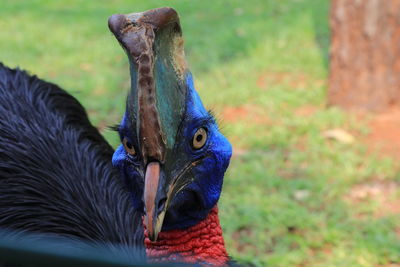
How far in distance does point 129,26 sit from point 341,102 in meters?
3.24

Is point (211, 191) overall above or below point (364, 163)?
below

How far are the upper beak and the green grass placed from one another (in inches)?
54.6

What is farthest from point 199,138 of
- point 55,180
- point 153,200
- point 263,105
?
point 263,105

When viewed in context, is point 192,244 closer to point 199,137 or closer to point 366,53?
point 199,137

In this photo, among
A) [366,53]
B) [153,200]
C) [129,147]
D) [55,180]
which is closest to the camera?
[153,200]

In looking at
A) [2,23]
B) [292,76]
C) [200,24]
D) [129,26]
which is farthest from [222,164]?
[2,23]

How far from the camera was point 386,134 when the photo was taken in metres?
4.06

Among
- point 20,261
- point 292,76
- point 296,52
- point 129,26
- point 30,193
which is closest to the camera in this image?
point 20,261

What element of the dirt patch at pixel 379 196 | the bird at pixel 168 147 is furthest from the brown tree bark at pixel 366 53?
the bird at pixel 168 147

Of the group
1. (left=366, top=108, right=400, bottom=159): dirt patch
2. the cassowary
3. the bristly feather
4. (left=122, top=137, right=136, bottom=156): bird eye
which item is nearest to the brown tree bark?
(left=366, top=108, right=400, bottom=159): dirt patch

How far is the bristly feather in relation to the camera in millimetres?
2055

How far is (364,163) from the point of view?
370 centimetres

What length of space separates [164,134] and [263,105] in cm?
327

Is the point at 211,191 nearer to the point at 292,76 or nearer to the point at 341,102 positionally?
the point at 341,102
